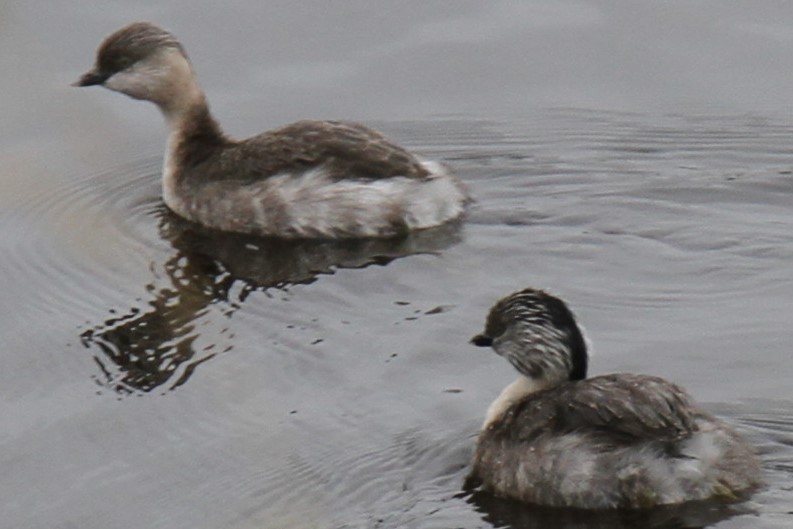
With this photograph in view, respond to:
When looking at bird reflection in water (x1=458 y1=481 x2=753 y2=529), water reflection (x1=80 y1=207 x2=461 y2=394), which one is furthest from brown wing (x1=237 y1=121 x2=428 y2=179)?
bird reflection in water (x1=458 y1=481 x2=753 y2=529)

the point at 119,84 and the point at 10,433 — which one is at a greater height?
the point at 119,84

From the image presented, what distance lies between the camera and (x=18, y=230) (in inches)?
462

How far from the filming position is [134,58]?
483 inches

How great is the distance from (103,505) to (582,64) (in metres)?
5.76

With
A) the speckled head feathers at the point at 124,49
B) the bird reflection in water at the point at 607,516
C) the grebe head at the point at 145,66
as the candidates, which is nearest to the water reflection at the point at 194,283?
the grebe head at the point at 145,66

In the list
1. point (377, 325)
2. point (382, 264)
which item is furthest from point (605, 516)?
point (382, 264)

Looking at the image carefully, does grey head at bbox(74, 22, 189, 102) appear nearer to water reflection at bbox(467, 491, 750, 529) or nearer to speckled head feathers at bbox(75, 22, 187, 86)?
speckled head feathers at bbox(75, 22, 187, 86)

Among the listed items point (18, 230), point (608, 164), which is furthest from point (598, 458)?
point (18, 230)

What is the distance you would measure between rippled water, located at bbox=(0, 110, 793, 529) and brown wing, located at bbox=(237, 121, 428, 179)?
424 millimetres

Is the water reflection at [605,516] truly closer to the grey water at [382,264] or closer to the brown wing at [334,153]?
the grey water at [382,264]

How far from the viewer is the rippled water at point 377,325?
340 inches

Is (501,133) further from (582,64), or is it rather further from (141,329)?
(141,329)

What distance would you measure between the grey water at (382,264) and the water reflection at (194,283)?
0.02 m

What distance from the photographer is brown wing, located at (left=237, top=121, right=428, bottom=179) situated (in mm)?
11438
